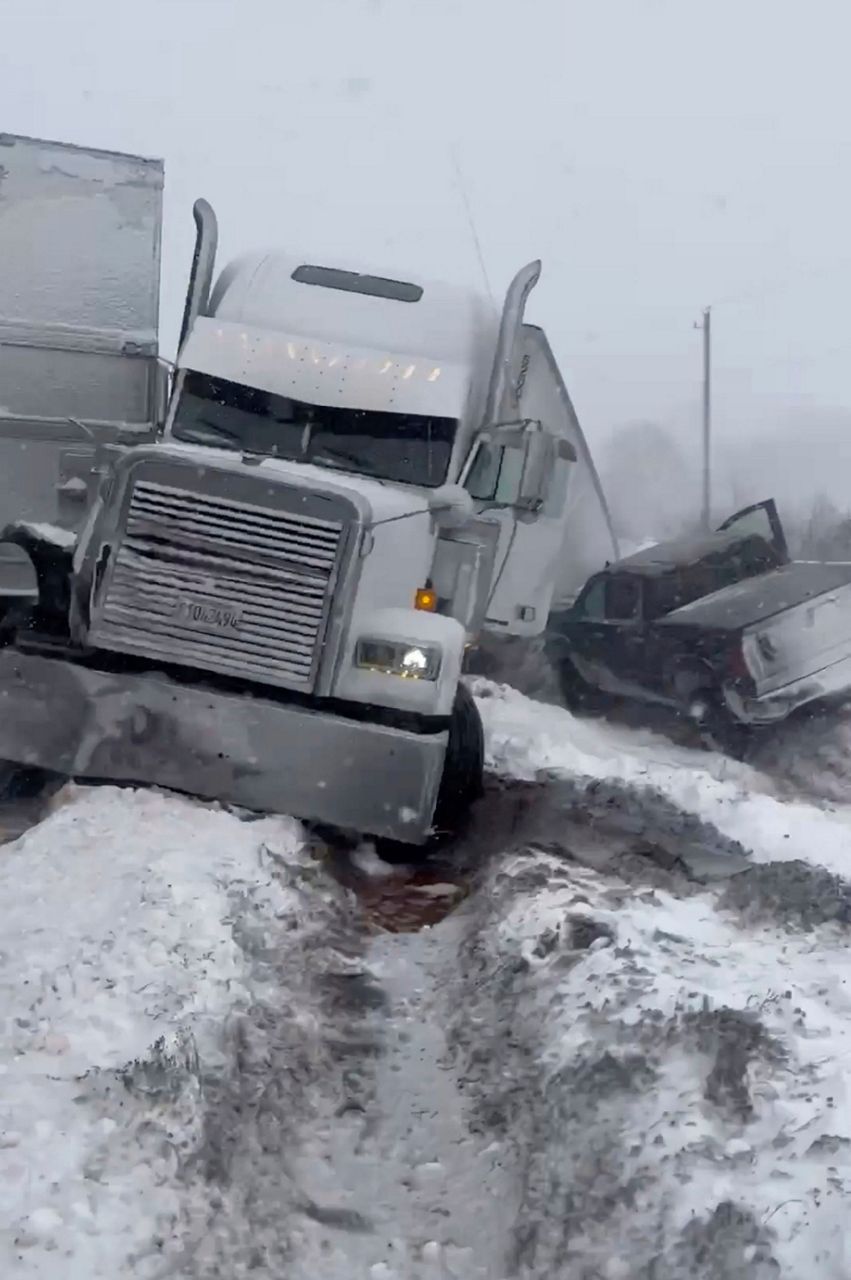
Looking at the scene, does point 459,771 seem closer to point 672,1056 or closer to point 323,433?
point 323,433

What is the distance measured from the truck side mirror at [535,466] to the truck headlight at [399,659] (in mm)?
2158

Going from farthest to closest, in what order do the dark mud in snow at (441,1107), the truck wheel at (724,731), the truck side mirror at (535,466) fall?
the truck wheel at (724,731), the truck side mirror at (535,466), the dark mud in snow at (441,1107)

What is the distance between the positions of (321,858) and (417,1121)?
3.00 m

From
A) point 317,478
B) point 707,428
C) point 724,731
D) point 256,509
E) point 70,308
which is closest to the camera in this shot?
point 256,509

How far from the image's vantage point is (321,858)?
26.1 ft

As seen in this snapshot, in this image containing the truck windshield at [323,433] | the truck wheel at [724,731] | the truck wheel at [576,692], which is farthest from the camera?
the truck wheel at [576,692]

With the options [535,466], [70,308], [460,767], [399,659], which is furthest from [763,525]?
[399,659]

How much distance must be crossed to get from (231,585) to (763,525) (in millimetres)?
9052

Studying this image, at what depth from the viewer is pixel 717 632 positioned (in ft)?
41.5

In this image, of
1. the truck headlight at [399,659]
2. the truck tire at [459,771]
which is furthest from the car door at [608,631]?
the truck headlight at [399,659]

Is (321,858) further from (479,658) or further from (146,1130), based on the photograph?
(479,658)

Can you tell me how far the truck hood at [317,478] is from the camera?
7.67 m

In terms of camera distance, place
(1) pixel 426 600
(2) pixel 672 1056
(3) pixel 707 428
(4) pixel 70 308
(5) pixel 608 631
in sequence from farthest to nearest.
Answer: (3) pixel 707 428
(5) pixel 608 631
(4) pixel 70 308
(1) pixel 426 600
(2) pixel 672 1056

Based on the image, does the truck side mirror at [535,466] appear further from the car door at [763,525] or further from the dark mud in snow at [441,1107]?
the car door at [763,525]
